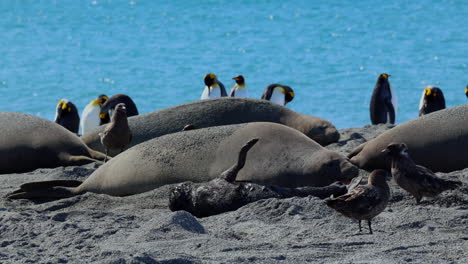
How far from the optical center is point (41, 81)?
20.6 m

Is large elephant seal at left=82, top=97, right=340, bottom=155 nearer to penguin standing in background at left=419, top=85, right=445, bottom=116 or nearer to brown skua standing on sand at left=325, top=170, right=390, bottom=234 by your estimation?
penguin standing in background at left=419, top=85, right=445, bottom=116

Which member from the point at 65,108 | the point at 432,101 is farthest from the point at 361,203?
the point at 65,108

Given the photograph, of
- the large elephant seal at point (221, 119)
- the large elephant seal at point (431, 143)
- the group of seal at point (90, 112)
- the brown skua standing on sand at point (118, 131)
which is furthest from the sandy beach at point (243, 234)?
the group of seal at point (90, 112)

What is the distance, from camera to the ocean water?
19000mm

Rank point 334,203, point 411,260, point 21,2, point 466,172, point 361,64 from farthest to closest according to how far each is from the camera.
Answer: point 21,2, point 361,64, point 466,172, point 334,203, point 411,260

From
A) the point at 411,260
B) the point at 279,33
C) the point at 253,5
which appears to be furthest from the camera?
the point at 253,5

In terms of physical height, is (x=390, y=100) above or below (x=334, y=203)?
below

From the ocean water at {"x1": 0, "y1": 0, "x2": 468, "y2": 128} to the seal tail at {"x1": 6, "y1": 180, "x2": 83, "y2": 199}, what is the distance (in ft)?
35.1

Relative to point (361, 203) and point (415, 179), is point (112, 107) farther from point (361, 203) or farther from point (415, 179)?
point (361, 203)

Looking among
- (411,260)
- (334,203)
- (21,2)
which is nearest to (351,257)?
(411,260)

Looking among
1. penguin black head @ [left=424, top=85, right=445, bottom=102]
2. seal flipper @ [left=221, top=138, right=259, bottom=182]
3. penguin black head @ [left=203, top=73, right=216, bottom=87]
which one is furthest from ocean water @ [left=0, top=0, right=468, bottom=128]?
seal flipper @ [left=221, top=138, right=259, bottom=182]

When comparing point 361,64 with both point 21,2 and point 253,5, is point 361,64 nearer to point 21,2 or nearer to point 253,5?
point 253,5

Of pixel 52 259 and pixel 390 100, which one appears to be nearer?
pixel 52 259

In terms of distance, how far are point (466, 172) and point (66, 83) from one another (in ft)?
54.4
